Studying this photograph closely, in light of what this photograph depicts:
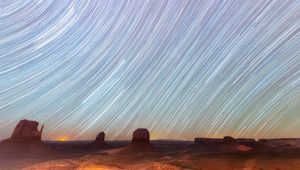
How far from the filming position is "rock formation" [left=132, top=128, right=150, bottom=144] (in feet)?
260

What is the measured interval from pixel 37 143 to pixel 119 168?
1694 inches

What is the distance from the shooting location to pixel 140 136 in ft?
262

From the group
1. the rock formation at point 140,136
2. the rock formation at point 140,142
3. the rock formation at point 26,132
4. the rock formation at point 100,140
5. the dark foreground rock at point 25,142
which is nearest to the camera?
the dark foreground rock at point 25,142

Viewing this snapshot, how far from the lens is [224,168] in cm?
3722

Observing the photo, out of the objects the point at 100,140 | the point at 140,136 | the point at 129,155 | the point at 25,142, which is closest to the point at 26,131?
the point at 25,142

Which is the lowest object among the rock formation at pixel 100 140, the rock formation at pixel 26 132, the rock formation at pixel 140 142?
the rock formation at pixel 100 140

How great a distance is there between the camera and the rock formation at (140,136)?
260ft

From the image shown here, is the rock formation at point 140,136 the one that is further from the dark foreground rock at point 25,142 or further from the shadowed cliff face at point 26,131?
the shadowed cliff face at point 26,131

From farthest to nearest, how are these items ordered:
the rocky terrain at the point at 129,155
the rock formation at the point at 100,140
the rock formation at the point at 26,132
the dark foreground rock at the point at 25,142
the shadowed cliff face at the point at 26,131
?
the rock formation at the point at 100,140 → the shadowed cliff face at the point at 26,131 → the rock formation at the point at 26,132 → the dark foreground rock at the point at 25,142 → the rocky terrain at the point at 129,155

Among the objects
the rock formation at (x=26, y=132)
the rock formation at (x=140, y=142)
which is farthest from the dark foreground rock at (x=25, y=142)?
the rock formation at (x=140, y=142)

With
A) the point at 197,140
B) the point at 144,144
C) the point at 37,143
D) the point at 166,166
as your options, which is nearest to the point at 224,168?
the point at 166,166

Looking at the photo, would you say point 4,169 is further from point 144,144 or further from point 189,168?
point 144,144

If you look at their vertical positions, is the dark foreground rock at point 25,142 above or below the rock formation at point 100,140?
above

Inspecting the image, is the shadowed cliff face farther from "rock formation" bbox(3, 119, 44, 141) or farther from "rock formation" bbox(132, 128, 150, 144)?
"rock formation" bbox(132, 128, 150, 144)
